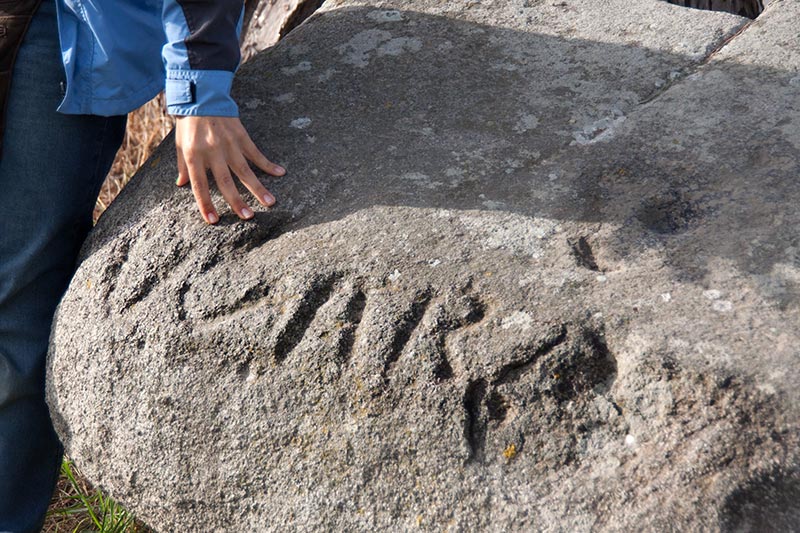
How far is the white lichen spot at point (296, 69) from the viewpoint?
206 centimetres

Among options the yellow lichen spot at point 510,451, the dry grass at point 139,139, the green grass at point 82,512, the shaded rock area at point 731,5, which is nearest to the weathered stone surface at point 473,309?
the yellow lichen spot at point 510,451

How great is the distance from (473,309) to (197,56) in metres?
0.75

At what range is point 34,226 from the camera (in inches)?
71.1

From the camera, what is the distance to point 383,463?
4.53 feet

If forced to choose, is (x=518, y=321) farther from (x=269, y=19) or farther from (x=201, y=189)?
(x=269, y=19)

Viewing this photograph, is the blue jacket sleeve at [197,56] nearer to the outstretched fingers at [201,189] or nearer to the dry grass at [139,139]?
the outstretched fingers at [201,189]

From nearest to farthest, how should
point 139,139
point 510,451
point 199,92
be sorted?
point 510,451, point 199,92, point 139,139

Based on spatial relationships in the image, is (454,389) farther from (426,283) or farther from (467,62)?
(467,62)

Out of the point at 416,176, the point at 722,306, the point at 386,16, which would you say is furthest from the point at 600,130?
the point at 386,16

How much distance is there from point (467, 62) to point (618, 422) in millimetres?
1065

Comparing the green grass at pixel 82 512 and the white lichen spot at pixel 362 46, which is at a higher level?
the white lichen spot at pixel 362 46

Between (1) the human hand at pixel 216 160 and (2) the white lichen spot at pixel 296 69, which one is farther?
(2) the white lichen spot at pixel 296 69

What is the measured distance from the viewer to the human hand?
5.62ft

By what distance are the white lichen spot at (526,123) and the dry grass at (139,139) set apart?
1.75 meters
